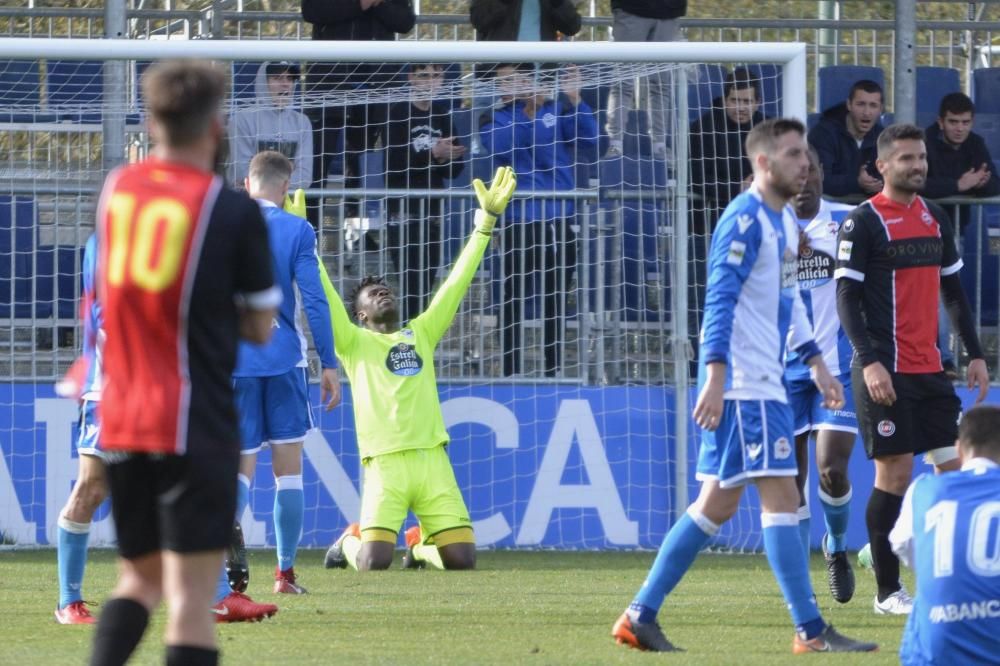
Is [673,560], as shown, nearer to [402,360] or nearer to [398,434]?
[398,434]

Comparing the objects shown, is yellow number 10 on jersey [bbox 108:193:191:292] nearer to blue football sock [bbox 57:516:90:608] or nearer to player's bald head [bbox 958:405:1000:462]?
player's bald head [bbox 958:405:1000:462]

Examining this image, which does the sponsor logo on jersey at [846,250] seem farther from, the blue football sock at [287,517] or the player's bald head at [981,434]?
the blue football sock at [287,517]

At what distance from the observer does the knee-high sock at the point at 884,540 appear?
7.01 metres

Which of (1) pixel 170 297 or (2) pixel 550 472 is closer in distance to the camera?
(1) pixel 170 297

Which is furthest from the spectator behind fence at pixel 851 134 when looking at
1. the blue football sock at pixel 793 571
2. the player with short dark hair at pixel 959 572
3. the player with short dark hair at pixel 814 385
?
the player with short dark hair at pixel 959 572

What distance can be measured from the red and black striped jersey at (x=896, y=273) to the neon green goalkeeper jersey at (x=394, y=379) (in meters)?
3.05

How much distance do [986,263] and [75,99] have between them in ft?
19.1

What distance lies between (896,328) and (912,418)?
1.27ft

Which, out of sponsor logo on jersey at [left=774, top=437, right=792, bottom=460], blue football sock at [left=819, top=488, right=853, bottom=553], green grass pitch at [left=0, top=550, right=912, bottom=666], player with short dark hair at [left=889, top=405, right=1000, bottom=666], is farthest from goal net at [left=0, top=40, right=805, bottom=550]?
player with short dark hair at [left=889, top=405, right=1000, bottom=666]

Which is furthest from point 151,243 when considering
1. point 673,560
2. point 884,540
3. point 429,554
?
point 429,554

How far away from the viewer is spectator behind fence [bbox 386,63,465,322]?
410 inches

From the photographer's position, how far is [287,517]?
7.87m

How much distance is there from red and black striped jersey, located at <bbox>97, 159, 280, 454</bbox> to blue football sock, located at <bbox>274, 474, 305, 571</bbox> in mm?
4052

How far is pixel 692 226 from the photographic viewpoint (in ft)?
34.2
